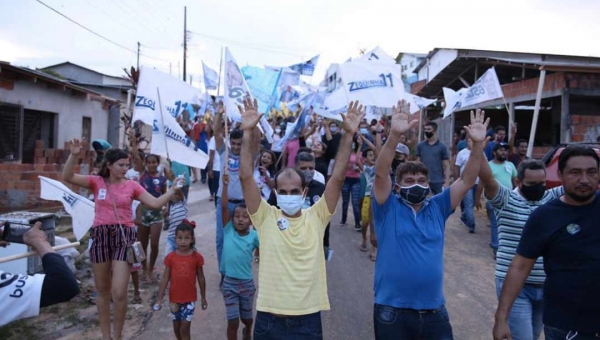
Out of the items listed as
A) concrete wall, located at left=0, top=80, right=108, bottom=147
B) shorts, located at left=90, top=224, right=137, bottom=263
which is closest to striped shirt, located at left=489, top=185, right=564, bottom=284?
shorts, located at left=90, top=224, right=137, bottom=263

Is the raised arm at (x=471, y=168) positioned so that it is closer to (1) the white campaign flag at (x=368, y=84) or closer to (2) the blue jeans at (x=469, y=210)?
(1) the white campaign flag at (x=368, y=84)

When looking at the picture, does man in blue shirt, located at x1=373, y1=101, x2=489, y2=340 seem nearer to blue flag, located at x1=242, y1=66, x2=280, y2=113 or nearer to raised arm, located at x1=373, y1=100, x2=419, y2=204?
raised arm, located at x1=373, y1=100, x2=419, y2=204

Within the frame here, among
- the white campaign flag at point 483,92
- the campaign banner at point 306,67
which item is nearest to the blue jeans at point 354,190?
the white campaign flag at point 483,92

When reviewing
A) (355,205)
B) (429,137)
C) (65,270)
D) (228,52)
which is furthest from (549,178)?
(65,270)

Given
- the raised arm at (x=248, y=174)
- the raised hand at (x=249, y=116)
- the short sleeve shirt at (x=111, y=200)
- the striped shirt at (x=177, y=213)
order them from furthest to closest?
1. the striped shirt at (x=177, y=213)
2. the short sleeve shirt at (x=111, y=200)
3. the raised hand at (x=249, y=116)
4. the raised arm at (x=248, y=174)

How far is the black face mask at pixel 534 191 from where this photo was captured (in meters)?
3.79

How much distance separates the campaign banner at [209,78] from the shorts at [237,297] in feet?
33.2

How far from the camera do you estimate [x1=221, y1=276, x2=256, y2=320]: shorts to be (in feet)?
14.4

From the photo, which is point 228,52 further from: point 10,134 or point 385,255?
point 10,134

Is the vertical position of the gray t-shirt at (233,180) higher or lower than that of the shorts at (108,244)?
higher

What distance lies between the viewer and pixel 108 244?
460cm

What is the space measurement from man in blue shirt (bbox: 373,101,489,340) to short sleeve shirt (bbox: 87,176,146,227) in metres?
2.61

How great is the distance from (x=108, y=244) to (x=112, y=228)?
0.51 feet

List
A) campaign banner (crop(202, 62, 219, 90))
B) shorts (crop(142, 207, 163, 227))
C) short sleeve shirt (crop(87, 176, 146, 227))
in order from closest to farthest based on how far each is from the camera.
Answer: short sleeve shirt (crop(87, 176, 146, 227)), shorts (crop(142, 207, 163, 227)), campaign banner (crop(202, 62, 219, 90))
